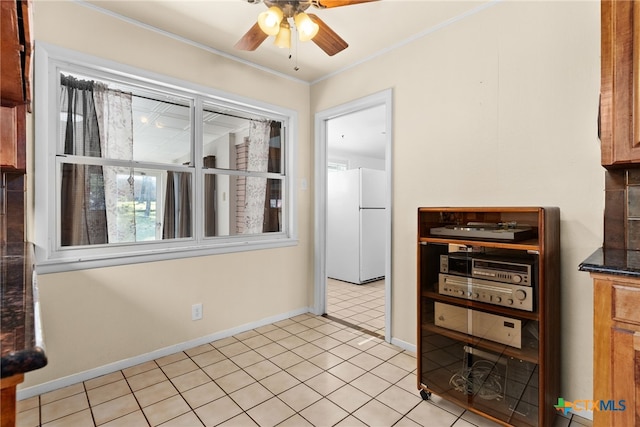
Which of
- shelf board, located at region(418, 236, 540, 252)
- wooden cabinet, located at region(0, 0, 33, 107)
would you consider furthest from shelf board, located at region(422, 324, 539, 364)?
wooden cabinet, located at region(0, 0, 33, 107)

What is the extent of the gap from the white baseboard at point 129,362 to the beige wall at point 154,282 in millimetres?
30

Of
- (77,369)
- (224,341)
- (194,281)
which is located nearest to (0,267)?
(77,369)

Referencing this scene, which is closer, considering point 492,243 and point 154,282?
point 492,243

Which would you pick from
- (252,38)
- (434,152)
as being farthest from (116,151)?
(434,152)

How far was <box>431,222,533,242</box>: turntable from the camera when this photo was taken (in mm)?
1676

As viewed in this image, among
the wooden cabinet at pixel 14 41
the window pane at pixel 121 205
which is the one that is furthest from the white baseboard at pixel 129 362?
the wooden cabinet at pixel 14 41

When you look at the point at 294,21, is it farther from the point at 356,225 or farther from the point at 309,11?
the point at 356,225

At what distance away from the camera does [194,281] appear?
8.75 feet

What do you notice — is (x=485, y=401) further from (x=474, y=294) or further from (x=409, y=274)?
(x=409, y=274)

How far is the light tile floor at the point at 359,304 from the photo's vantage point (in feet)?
10.7

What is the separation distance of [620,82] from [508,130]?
2.38 feet

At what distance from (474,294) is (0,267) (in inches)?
85.2

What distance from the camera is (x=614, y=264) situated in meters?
1.18

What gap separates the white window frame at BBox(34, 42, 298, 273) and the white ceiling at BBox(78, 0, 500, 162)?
36cm
